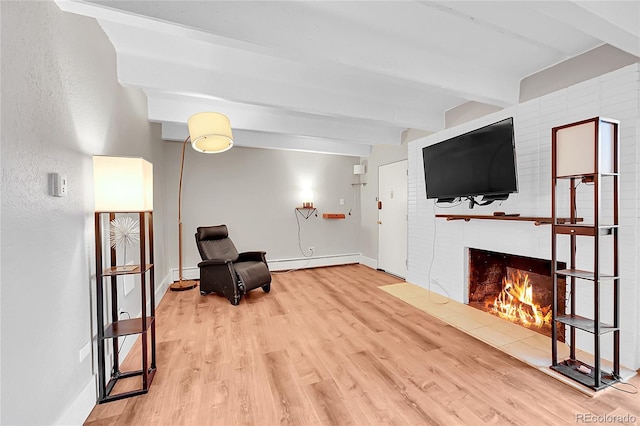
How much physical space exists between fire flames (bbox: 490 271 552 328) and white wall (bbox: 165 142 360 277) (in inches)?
117

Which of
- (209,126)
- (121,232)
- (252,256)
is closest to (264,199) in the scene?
(252,256)

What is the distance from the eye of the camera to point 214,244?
401 centimetres

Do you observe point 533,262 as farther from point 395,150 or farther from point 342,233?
point 342,233

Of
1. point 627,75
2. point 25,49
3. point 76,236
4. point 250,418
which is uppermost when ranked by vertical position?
point 627,75

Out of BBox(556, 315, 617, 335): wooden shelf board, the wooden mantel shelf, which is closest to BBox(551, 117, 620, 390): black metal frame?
BBox(556, 315, 617, 335): wooden shelf board

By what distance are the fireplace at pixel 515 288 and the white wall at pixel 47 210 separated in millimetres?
3397

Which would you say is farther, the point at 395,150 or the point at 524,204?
the point at 395,150

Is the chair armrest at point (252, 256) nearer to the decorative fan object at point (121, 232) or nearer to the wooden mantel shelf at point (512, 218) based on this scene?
the decorative fan object at point (121, 232)

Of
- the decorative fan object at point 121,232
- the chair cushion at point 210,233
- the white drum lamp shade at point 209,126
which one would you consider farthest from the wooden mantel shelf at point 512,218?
the decorative fan object at point 121,232

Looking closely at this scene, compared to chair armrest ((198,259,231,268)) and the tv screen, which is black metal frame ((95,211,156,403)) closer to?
chair armrest ((198,259,231,268))

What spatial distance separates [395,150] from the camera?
475cm

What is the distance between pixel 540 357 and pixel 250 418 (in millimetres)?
2156

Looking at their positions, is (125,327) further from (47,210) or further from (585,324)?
(585,324)

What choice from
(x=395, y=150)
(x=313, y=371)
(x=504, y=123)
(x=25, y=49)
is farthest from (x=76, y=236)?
(x=395, y=150)
